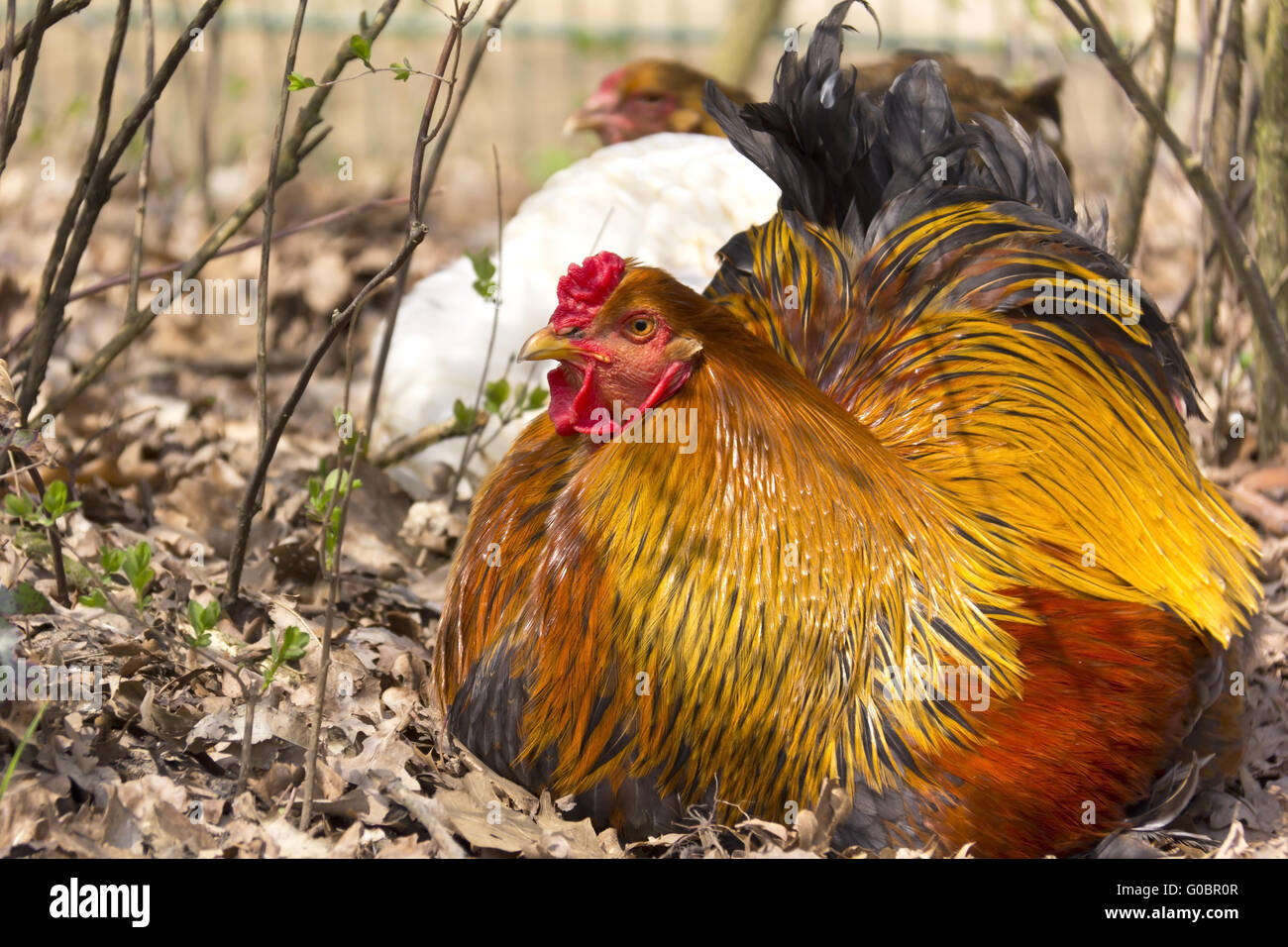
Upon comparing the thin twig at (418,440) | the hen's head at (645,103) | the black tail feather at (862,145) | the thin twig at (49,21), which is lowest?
the thin twig at (418,440)

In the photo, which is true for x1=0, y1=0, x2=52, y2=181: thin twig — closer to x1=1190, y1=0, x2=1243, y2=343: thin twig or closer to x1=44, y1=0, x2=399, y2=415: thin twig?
x1=44, y1=0, x2=399, y2=415: thin twig

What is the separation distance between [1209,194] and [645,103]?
4850mm

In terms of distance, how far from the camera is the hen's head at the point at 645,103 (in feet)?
24.6

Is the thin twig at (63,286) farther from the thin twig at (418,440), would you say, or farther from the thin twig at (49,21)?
the thin twig at (418,440)

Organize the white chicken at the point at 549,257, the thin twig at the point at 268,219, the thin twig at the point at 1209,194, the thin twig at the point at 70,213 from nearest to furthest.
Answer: the thin twig at the point at 1209,194 < the thin twig at the point at 268,219 < the thin twig at the point at 70,213 < the white chicken at the point at 549,257

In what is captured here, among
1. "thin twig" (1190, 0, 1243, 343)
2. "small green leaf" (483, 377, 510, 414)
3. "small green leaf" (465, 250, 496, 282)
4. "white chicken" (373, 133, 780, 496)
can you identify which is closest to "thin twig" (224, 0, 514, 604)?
"small green leaf" (465, 250, 496, 282)

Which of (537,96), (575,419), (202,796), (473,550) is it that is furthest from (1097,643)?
(537,96)

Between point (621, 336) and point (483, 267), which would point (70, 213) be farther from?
point (621, 336)

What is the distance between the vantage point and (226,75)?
10.9 meters

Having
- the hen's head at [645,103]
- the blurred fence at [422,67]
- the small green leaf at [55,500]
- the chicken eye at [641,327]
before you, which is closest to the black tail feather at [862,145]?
the chicken eye at [641,327]

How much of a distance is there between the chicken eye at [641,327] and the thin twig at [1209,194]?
1.15m
